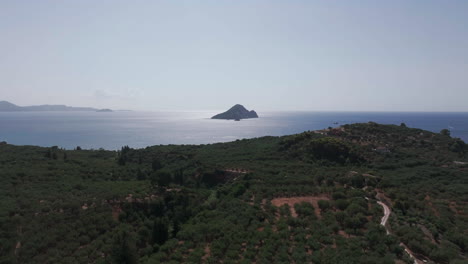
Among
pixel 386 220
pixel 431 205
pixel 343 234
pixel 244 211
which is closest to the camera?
pixel 343 234

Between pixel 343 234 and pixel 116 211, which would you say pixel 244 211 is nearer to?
pixel 343 234

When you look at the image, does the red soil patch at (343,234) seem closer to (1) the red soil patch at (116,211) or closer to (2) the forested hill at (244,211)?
(2) the forested hill at (244,211)

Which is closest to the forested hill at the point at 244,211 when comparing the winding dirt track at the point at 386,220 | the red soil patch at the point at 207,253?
the red soil patch at the point at 207,253

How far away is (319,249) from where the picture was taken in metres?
14.4

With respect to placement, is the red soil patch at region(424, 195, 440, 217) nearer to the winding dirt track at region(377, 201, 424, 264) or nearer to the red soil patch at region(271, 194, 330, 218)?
the winding dirt track at region(377, 201, 424, 264)

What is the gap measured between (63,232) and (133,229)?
4.65m

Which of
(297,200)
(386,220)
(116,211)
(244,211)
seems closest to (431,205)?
(386,220)

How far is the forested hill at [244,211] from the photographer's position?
14.7m

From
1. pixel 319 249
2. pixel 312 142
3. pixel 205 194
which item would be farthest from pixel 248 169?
pixel 319 249

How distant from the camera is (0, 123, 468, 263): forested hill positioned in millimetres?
14672

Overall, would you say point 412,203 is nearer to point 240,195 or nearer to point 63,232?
point 240,195

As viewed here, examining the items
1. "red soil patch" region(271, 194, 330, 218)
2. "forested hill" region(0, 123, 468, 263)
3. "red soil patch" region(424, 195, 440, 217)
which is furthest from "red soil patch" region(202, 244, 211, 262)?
"red soil patch" region(424, 195, 440, 217)

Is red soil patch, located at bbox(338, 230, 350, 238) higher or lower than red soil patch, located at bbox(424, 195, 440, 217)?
higher

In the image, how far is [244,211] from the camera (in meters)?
20.6
